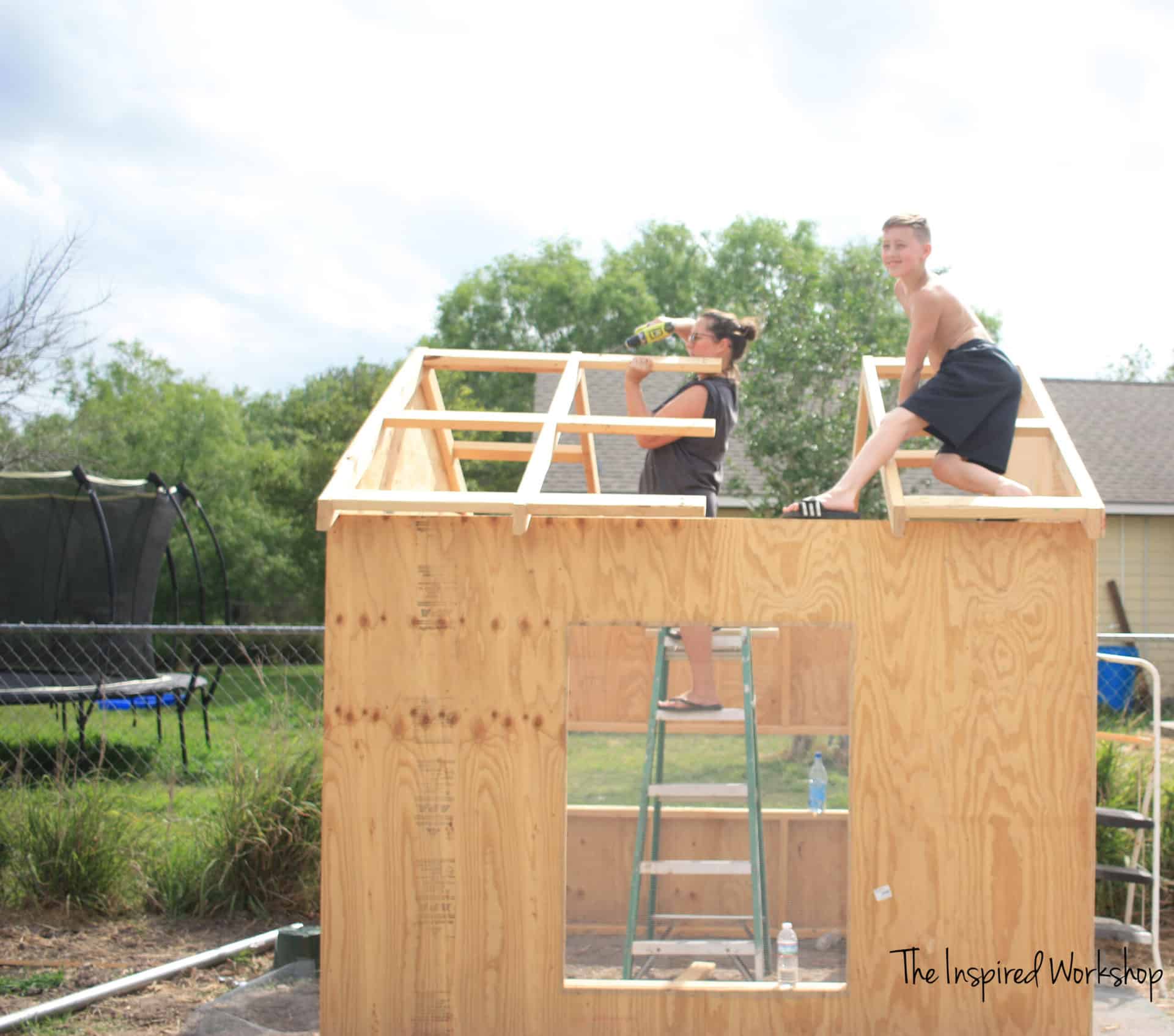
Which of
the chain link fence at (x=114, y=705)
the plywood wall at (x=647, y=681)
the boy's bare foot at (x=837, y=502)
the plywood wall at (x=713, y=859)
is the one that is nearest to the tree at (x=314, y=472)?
the chain link fence at (x=114, y=705)

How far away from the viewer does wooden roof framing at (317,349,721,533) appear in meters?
3.94

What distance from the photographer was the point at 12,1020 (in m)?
4.57

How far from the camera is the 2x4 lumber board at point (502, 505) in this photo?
3.92m

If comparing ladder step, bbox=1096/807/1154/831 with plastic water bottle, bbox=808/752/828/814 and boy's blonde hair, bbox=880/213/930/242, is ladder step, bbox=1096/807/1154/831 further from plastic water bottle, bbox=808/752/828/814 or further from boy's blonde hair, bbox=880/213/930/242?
boy's blonde hair, bbox=880/213/930/242

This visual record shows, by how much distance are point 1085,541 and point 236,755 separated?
4312 millimetres

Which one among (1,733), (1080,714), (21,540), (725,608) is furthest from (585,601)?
(21,540)

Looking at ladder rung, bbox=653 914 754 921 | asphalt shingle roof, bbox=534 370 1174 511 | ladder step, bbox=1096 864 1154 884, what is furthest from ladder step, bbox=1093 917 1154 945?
asphalt shingle roof, bbox=534 370 1174 511

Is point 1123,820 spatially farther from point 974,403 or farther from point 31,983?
point 31,983

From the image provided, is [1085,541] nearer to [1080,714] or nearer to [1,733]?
[1080,714]

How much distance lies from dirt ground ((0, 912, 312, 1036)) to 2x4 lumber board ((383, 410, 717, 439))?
8.54 feet

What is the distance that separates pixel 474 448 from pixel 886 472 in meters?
2.24

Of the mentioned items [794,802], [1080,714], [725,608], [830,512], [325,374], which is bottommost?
[794,802]

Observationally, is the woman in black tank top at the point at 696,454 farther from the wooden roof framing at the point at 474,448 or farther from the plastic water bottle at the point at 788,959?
the plastic water bottle at the point at 788,959

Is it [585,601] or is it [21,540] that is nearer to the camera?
[585,601]
